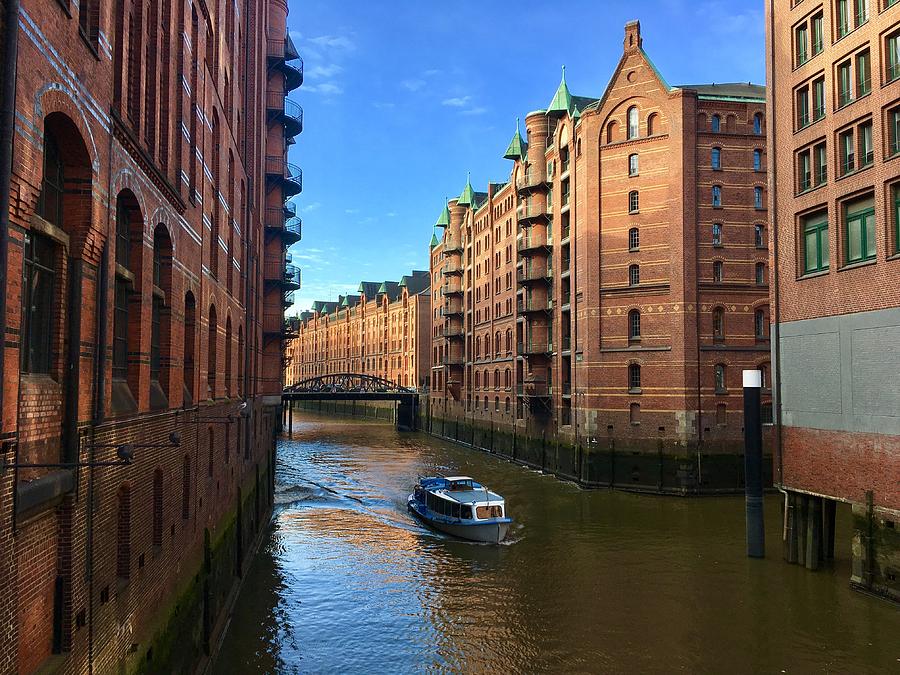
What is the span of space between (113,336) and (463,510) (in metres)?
20.1

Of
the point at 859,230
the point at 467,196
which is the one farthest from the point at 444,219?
the point at 859,230

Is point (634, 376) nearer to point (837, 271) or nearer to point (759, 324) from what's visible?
point (759, 324)

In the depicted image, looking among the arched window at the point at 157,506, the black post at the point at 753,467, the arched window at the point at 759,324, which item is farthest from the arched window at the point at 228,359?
the arched window at the point at 759,324

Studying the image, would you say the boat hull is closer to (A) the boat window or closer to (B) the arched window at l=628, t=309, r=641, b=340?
(A) the boat window

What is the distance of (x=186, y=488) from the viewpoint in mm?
15086

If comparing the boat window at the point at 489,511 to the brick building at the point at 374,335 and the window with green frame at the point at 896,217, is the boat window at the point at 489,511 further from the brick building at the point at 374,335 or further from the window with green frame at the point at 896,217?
the brick building at the point at 374,335

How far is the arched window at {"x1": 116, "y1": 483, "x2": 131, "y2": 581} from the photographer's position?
33.2 ft

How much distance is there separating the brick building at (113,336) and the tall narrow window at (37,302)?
0.02m

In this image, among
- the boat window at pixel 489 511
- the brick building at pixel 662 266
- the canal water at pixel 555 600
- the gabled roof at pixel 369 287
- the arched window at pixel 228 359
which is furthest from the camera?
the gabled roof at pixel 369 287

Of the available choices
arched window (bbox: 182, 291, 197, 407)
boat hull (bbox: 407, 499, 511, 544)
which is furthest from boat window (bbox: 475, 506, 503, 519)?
arched window (bbox: 182, 291, 197, 407)

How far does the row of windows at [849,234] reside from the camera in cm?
1878

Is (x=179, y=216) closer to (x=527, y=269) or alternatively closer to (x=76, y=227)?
(x=76, y=227)

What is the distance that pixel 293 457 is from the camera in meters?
54.4

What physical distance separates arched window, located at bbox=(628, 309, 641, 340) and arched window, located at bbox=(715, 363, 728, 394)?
4487 mm
